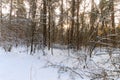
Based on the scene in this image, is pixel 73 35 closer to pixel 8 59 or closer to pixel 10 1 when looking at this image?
pixel 10 1

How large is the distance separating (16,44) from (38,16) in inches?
58.6

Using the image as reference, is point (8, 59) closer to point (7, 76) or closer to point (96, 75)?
point (7, 76)

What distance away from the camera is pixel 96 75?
3.12m

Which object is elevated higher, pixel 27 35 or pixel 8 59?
pixel 27 35

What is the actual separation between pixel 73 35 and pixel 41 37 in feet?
25.6

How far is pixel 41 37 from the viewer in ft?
37.2

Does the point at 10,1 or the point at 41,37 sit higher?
the point at 10,1

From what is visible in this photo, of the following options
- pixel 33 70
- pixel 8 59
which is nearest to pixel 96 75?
pixel 33 70

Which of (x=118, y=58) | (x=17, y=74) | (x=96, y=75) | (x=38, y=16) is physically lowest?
(x=17, y=74)

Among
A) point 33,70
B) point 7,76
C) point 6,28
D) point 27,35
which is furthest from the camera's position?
point 27,35

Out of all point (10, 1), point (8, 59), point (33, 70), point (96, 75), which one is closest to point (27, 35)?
point (10, 1)

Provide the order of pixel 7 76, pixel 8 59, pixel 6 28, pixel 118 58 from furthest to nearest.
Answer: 1. pixel 6 28
2. pixel 8 59
3. pixel 7 76
4. pixel 118 58

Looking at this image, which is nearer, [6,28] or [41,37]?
[6,28]

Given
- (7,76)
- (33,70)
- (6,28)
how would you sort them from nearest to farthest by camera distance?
(7,76) → (33,70) → (6,28)
